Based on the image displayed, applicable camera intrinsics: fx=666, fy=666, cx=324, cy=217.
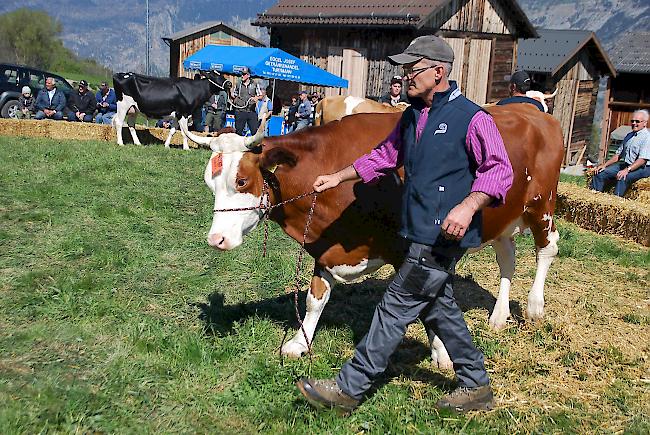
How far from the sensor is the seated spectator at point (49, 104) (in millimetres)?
18078

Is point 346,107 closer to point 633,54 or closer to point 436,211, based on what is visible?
point 436,211

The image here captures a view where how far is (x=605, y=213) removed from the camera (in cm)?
972

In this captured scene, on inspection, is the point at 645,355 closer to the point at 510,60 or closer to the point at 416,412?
the point at 416,412

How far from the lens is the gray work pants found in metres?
3.66

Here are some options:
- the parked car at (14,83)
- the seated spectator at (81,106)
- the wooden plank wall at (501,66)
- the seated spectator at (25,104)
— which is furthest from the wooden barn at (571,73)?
the seated spectator at (25,104)

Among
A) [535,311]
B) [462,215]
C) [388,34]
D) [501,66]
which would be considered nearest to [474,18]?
[501,66]

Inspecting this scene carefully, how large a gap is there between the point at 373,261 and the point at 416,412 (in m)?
1.08

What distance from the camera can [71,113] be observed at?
60.2 feet

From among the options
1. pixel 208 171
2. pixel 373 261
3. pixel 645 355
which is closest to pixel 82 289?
pixel 208 171

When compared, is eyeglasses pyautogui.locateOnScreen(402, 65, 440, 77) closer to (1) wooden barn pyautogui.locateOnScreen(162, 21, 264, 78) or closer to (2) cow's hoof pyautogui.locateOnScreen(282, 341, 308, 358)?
(2) cow's hoof pyautogui.locateOnScreen(282, 341, 308, 358)

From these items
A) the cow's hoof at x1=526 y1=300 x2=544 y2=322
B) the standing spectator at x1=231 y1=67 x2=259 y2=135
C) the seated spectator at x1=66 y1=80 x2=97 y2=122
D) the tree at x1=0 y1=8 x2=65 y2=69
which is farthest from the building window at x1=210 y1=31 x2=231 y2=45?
the tree at x1=0 y1=8 x2=65 y2=69

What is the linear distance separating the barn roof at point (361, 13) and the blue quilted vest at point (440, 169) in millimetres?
16772

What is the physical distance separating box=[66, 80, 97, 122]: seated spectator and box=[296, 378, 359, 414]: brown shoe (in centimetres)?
1622

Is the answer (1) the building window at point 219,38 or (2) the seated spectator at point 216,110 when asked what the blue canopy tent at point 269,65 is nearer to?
(2) the seated spectator at point 216,110
